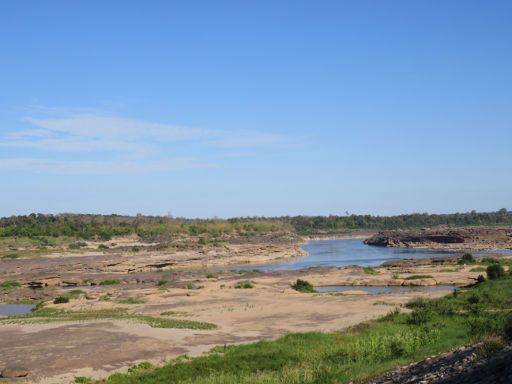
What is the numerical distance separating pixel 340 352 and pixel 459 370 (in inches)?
402

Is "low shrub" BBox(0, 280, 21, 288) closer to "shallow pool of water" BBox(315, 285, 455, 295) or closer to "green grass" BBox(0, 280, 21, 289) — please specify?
"green grass" BBox(0, 280, 21, 289)

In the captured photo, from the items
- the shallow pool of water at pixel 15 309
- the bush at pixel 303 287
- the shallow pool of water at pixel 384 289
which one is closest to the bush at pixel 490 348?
the shallow pool of water at pixel 384 289

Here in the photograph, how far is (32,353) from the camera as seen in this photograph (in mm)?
26547

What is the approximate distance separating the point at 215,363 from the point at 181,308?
74.9ft

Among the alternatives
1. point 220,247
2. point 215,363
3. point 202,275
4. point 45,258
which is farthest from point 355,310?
point 220,247

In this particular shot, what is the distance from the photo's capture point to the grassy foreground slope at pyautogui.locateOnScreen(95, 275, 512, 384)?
18.8 m

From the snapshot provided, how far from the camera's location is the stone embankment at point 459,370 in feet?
38.1

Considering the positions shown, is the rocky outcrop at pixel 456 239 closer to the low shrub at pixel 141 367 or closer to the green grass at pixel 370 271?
the green grass at pixel 370 271

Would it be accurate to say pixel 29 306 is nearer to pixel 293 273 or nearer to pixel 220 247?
pixel 293 273

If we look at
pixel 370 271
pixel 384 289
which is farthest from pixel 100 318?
pixel 370 271

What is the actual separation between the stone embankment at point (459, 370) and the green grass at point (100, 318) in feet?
63.9

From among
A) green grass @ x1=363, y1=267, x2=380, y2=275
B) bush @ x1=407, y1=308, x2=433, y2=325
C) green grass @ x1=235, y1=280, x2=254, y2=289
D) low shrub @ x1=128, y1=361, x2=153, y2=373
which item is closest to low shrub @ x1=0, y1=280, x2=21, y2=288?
green grass @ x1=235, y1=280, x2=254, y2=289

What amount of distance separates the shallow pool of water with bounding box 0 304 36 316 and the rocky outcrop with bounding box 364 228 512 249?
278 feet

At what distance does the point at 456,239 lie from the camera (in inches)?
4904
